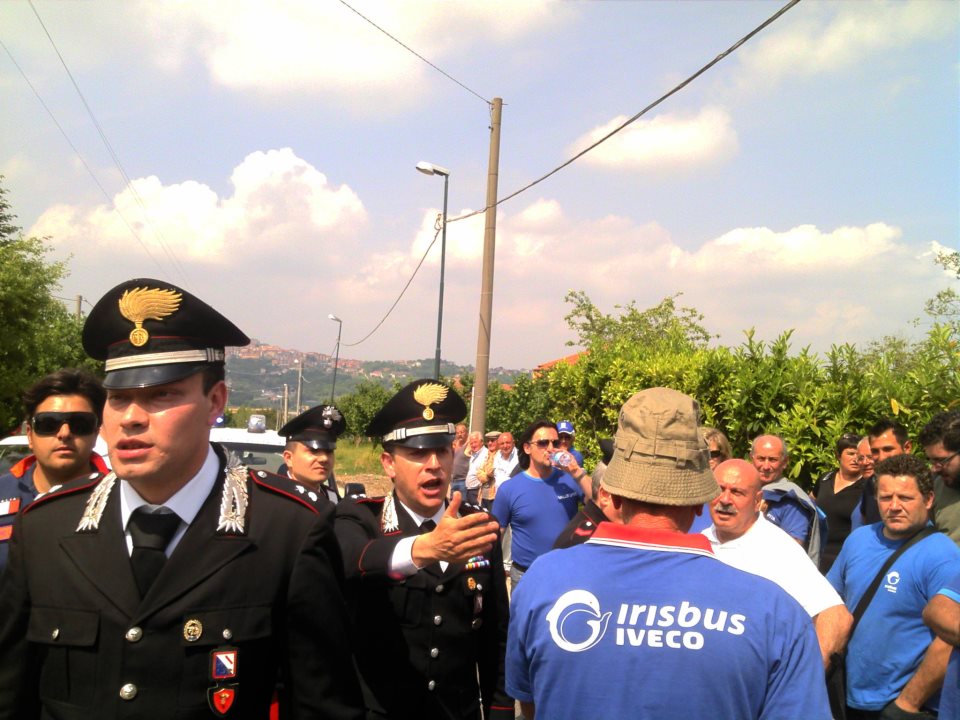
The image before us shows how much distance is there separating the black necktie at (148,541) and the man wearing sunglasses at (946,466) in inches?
173

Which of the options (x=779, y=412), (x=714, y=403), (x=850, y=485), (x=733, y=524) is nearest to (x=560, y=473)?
(x=850, y=485)

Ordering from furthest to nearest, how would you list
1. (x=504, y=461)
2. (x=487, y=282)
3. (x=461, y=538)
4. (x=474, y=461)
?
(x=487, y=282) < (x=474, y=461) < (x=504, y=461) < (x=461, y=538)

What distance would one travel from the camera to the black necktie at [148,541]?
6.88 feet

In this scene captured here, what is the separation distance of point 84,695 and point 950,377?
800cm

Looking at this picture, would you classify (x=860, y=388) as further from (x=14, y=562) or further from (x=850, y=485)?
(x=14, y=562)

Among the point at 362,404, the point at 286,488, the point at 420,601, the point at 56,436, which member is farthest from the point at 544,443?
the point at 362,404

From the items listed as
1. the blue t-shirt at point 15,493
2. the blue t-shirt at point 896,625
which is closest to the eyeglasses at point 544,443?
the blue t-shirt at point 896,625

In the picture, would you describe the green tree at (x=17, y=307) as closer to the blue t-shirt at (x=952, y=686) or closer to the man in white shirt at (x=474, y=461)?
the man in white shirt at (x=474, y=461)

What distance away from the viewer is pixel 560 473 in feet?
22.8

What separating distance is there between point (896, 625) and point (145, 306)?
3797mm

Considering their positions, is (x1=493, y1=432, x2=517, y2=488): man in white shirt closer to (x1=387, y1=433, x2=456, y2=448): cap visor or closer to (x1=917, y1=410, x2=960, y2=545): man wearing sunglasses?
(x1=917, y1=410, x2=960, y2=545): man wearing sunglasses

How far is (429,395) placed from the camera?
3.74 meters

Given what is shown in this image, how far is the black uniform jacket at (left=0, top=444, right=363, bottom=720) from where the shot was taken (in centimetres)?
200

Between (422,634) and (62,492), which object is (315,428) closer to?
(422,634)
